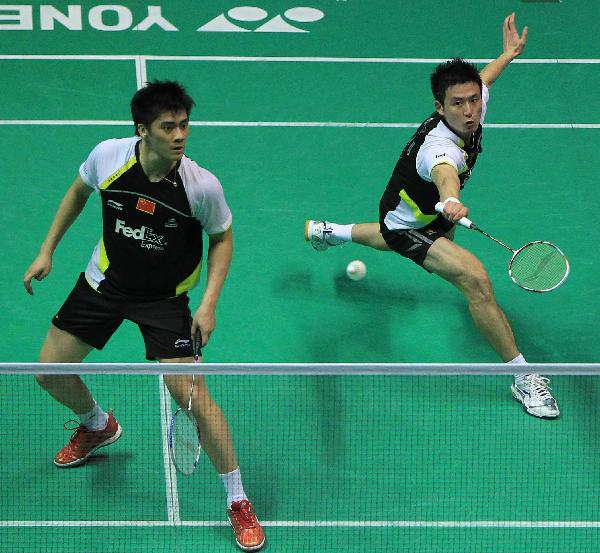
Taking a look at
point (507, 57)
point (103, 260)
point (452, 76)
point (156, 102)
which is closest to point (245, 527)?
point (103, 260)

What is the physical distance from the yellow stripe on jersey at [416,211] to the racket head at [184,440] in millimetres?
2189

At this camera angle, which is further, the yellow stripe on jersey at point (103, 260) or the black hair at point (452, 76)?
the black hair at point (452, 76)

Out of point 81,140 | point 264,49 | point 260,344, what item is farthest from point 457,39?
point 260,344

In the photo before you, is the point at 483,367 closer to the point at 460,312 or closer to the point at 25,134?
the point at 460,312

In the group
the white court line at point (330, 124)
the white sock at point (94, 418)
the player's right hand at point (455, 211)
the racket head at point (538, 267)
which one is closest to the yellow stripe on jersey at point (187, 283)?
the white sock at point (94, 418)

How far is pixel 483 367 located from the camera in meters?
4.80

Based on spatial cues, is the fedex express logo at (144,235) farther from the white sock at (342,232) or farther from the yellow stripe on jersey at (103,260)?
the white sock at (342,232)

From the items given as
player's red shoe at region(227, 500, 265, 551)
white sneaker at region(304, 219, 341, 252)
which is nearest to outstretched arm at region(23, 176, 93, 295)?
player's red shoe at region(227, 500, 265, 551)

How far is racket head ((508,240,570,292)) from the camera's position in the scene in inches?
254

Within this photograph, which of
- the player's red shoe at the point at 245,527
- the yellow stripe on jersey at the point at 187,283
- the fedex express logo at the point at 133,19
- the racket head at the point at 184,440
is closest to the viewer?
the racket head at the point at 184,440

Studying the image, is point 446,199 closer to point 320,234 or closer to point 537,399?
point 537,399

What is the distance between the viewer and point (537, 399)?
268 inches

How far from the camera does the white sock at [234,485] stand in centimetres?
591

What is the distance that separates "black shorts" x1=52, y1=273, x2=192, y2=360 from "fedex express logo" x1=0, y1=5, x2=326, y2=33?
5092 mm
